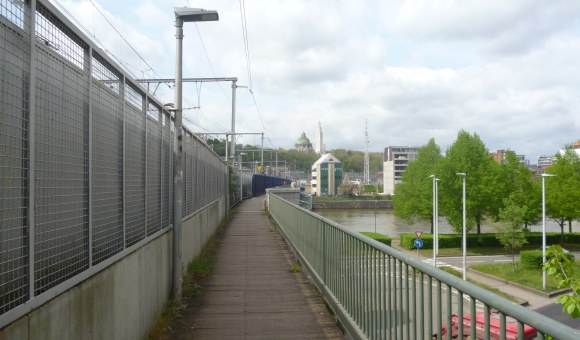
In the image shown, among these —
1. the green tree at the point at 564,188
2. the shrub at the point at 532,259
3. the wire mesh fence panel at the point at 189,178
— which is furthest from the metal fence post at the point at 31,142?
the green tree at the point at 564,188

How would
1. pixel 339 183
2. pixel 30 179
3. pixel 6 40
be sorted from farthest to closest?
pixel 339 183
pixel 30 179
pixel 6 40

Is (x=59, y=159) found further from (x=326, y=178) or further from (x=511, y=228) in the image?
(x=326, y=178)

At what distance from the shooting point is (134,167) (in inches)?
188

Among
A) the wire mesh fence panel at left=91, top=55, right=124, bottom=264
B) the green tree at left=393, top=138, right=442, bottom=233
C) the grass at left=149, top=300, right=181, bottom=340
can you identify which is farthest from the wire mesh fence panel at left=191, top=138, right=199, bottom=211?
the green tree at left=393, top=138, right=442, bottom=233

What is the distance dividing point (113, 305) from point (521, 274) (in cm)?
3405

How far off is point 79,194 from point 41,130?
2.33 feet

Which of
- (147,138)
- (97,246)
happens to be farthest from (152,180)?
(97,246)

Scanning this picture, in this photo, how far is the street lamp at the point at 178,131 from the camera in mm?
6324

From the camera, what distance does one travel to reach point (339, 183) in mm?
124125

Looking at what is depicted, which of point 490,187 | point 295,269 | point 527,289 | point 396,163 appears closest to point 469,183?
point 490,187

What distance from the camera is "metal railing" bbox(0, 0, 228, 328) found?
227cm

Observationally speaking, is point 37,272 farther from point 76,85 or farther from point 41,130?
point 76,85

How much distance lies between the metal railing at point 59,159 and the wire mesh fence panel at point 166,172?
4.58 feet

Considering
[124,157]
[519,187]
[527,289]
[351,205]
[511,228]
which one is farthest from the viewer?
[351,205]
